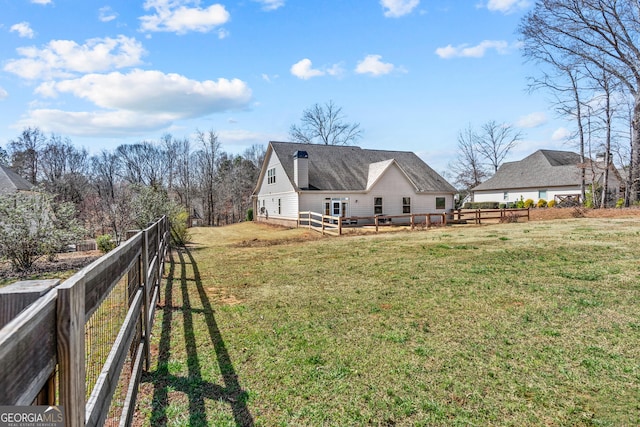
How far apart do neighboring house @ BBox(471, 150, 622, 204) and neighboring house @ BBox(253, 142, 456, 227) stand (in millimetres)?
16118

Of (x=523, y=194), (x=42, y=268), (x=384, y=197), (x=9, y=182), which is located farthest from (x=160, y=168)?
(x=523, y=194)

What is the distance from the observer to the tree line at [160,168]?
133 ft

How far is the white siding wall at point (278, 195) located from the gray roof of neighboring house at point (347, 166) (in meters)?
0.95

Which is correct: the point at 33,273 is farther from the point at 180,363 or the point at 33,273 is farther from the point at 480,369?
the point at 480,369

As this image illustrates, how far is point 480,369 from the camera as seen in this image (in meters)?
3.91

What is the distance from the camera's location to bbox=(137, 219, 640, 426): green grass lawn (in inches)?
126

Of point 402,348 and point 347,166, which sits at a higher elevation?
point 347,166

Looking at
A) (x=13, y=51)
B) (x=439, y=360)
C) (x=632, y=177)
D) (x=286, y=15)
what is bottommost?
(x=439, y=360)

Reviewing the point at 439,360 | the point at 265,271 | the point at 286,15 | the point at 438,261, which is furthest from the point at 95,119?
the point at 439,360

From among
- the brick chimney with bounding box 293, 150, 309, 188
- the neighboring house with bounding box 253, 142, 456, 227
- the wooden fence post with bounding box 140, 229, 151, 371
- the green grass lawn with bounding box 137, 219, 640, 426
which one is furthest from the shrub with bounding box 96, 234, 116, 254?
the brick chimney with bounding box 293, 150, 309, 188

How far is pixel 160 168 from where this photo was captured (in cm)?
4900

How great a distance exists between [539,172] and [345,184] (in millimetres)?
26886

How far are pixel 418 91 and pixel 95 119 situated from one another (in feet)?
120

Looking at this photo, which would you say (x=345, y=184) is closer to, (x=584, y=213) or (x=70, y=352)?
(x=584, y=213)
